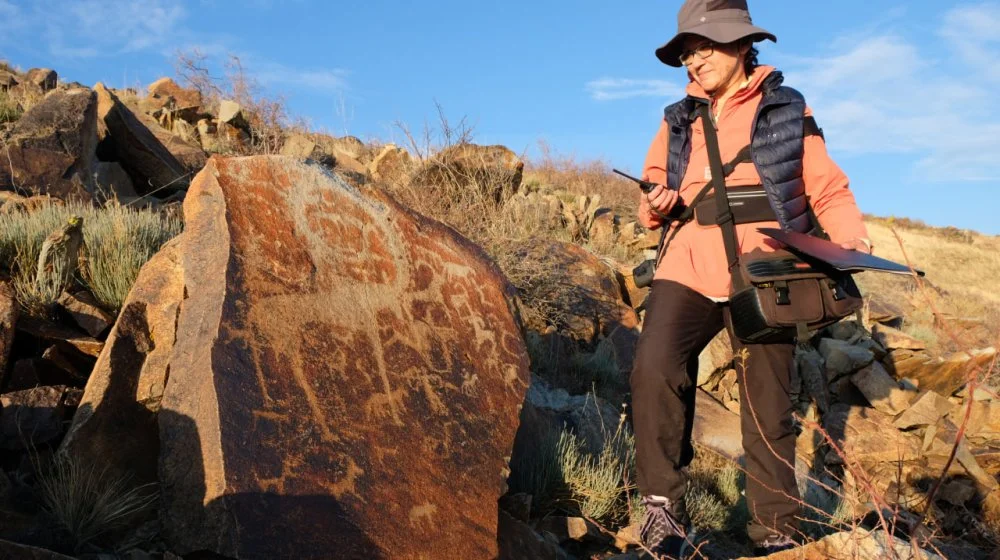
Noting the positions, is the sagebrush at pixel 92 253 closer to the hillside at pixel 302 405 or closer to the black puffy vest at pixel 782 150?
the hillside at pixel 302 405

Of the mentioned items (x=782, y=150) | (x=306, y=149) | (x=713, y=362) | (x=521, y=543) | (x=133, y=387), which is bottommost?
(x=521, y=543)

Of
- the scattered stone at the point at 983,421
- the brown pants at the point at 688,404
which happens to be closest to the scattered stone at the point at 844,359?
the scattered stone at the point at 983,421

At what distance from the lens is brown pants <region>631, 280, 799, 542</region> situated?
320 cm

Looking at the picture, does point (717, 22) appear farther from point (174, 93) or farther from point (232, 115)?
point (174, 93)

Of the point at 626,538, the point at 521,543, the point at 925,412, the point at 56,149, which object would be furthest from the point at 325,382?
the point at 925,412

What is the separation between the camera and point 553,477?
4203 millimetres

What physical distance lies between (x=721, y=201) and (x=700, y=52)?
67 cm

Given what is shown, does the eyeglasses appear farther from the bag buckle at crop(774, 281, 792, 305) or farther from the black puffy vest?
the bag buckle at crop(774, 281, 792, 305)

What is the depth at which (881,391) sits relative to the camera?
8.09m

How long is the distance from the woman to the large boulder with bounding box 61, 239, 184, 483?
184 centimetres

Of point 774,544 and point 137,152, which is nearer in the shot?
point 774,544

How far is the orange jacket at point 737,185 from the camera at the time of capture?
10.8 feet

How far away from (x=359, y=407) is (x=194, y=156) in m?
6.64

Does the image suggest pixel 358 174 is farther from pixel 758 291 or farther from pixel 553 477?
pixel 758 291
